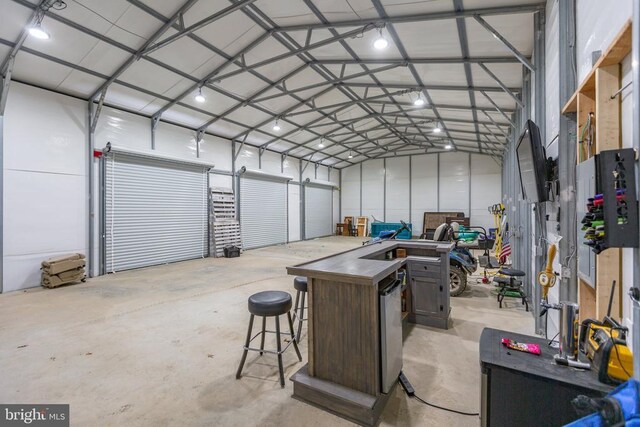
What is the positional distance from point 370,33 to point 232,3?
2.30 metres

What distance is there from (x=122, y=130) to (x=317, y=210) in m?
8.98

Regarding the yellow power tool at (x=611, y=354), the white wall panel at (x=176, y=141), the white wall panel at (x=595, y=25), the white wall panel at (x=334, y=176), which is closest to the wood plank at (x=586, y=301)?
the yellow power tool at (x=611, y=354)

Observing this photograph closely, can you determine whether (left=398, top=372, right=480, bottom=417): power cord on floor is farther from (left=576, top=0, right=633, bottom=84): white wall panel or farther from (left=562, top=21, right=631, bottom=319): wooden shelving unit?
(left=576, top=0, right=633, bottom=84): white wall panel

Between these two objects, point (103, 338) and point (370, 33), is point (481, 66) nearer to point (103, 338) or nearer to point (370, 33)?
point (370, 33)

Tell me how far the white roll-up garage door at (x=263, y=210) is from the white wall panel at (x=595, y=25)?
29.6ft

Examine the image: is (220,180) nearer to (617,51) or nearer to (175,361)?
(175,361)

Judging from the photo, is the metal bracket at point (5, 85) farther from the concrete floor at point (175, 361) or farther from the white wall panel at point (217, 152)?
the white wall panel at point (217, 152)

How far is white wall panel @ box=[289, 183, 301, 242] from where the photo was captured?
12.4m

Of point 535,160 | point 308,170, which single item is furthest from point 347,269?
point 308,170

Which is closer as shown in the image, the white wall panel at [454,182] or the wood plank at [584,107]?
the wood plank at [584,107]

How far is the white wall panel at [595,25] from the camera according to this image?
4.80ft

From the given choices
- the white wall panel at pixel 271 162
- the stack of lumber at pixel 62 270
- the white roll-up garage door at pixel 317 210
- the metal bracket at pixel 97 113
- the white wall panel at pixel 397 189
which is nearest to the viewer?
the stack of lumber at pixel 62 270

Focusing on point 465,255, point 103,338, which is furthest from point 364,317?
point 465,255

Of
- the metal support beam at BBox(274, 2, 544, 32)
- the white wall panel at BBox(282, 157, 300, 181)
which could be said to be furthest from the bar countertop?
the white wall panel at BBox(282, 157, 300, 181)
